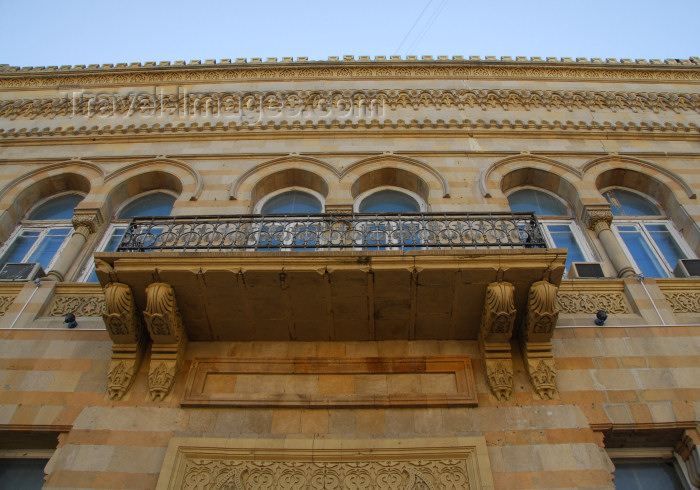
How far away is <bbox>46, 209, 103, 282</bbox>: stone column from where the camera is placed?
9391 millimetres

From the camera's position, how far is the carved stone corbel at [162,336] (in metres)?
7.37

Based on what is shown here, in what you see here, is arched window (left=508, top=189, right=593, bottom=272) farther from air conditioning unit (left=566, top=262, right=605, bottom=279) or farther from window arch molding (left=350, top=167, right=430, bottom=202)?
window arch molding (left=350, top=167, right=430, bottom=202)

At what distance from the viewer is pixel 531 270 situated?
732cm

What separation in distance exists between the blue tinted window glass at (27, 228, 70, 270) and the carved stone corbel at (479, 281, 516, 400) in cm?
777

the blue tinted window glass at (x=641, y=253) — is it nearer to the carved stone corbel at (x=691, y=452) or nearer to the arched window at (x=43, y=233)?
the carved stone corbel at (x=691, y=452)

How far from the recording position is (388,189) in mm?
11680

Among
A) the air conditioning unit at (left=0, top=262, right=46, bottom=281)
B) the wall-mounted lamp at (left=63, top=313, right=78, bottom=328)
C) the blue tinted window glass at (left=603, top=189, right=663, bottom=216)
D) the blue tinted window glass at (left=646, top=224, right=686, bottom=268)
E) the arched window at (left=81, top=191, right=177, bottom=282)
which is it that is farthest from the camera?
the blue tinted window glass at (left=603, top=189, right=663, bottom=216)

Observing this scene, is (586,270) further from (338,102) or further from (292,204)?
(338,102)

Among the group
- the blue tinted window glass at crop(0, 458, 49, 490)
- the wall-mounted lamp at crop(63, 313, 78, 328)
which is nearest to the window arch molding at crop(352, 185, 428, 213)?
the wall-mounted lamp at crop(63, 313, 78, 328)

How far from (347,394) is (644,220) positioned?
283 inches

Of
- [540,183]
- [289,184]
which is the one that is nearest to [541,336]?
[540,183]

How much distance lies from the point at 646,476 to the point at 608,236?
440 cm

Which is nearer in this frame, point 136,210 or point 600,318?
point 600,318

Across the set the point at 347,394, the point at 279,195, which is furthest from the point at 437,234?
Answer: the point at 279,195
